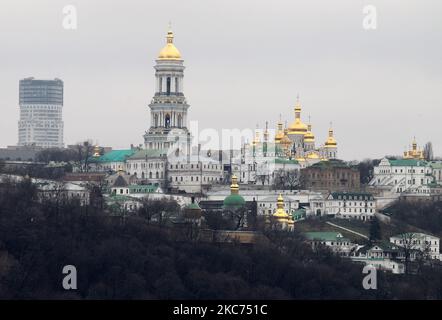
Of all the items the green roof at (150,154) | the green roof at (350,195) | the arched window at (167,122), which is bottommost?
the green roof at (350,195)

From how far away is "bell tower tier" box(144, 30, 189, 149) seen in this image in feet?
483

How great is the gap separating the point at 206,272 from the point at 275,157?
50.6 m

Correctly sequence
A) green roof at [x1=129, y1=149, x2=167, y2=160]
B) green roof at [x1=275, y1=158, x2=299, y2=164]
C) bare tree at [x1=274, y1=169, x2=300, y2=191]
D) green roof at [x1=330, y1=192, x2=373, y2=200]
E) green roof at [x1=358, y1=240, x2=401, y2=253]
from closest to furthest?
green roof at [x1=358, y1=240, x2=401, y2=253], green roof at [x1=330, y1=192, x2=373, y2=200], bare tree at [x1=274, y1=169, x2=300, y2=191], green roof at [x1=129, y1=149, x2=167, y2=160], green roof at [x1=275, y1=158, x2=299, y2=164]

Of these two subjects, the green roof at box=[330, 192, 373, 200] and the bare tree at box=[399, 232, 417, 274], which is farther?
the green roof at box=[330, 192, 373, 200]

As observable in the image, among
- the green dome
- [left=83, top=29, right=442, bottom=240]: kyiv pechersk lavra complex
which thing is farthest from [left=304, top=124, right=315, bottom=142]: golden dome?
the green dome

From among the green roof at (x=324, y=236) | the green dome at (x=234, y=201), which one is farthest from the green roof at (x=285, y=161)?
the green roof at (x=324, y=236)

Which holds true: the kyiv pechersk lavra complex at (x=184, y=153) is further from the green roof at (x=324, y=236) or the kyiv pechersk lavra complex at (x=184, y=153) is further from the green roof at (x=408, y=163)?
the green roof at (x=324, y=236)

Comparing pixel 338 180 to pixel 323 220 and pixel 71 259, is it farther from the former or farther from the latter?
pixel 71 259

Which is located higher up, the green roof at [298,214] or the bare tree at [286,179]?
the bare tree at [286,179]

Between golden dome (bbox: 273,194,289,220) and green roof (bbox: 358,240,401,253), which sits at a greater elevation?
golden dome (bbox: 273,194,289,220)

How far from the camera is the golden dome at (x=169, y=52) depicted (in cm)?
14800

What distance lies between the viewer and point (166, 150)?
14500cm

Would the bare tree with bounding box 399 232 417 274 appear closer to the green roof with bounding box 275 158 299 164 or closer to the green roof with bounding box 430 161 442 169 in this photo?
the green roof with bounding box 275 158 299 164
